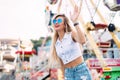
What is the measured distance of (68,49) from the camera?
2.66m

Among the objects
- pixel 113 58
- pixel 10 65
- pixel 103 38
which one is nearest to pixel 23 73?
pixel 103 38

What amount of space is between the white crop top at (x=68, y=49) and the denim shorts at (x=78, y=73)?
0.08 metres

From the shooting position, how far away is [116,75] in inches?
227

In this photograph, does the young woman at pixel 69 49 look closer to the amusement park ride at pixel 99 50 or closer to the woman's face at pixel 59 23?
the woman's face at pixel 59 23

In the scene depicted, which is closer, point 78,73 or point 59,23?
point 78,73

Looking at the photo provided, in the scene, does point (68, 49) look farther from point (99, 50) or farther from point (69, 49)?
point (99, 50)

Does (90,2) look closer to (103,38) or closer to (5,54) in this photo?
(103,38)

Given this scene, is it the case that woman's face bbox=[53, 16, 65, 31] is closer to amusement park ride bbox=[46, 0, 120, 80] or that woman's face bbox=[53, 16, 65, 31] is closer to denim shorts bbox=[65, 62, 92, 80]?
denim shorts bbox=[65, 62, 92, 80]

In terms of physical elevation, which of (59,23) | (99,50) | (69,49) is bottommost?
(99,50)

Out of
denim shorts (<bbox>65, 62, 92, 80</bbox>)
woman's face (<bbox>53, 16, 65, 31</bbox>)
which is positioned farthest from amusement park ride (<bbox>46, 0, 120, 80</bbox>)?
denim shorts (<bbox>65, 62, 92, 80</bbox>)

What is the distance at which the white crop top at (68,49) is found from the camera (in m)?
2.63

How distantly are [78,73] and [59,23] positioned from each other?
1.66ft

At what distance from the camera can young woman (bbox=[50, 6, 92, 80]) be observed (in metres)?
2.61

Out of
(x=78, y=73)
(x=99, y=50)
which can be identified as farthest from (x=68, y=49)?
(x=99, y=50)
